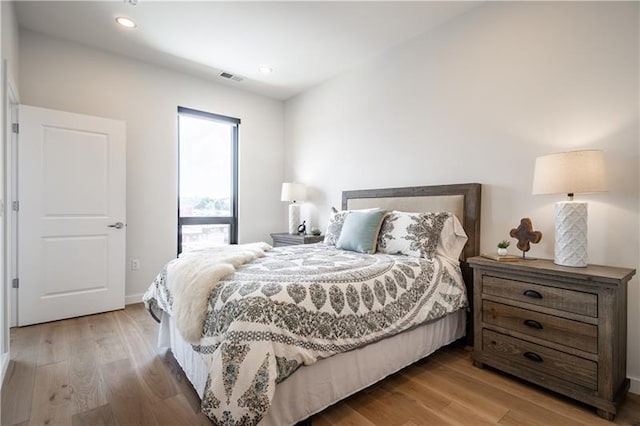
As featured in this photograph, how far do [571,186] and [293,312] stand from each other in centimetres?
172

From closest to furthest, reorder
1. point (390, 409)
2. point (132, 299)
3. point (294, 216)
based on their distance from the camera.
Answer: point (390, 409), point (132, 299), point (294, 216)

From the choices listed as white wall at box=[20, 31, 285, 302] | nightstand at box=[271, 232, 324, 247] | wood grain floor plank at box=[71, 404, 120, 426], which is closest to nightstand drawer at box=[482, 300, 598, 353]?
A: nightstand at box=[271, 232, 324, 247]

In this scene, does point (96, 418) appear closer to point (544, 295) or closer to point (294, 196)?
point (544, 295)

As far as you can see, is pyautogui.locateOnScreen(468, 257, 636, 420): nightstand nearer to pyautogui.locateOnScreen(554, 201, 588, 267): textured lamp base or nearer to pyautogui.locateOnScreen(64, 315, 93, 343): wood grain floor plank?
pyautogui.locateOnScreen(554, 201, 588, 267): textured lamp base

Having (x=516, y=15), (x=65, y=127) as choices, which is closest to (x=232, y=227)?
(x=65, y=127)

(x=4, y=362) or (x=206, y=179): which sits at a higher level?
(x=206, y=179)

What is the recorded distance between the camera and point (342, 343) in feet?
5.23

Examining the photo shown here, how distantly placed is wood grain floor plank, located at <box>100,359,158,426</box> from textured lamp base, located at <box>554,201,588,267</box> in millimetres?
2451

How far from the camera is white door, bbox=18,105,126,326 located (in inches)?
112

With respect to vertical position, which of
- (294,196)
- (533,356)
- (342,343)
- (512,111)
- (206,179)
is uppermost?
(512,111)

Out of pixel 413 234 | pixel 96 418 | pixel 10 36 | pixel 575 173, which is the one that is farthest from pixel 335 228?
pixel 10 36

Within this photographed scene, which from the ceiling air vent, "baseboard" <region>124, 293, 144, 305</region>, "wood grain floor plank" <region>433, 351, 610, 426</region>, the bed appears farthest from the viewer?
the ceiling air vent

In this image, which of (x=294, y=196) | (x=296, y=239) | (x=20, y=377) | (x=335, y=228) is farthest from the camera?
(x=294, y=196)

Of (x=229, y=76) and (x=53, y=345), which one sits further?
(x=229, y=76)
